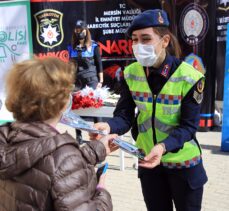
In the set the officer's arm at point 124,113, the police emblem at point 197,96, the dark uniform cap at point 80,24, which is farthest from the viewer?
the dark uniform cap at point 80,24

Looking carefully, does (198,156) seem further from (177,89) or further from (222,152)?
(222,152)

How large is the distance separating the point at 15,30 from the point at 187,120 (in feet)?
19.1

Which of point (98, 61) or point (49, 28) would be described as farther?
point (49, 28)

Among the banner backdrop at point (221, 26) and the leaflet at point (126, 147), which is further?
the banner backdrop at point (221, 26)

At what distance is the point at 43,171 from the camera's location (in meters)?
1.38

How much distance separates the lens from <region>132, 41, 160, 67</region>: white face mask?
2.20 metres

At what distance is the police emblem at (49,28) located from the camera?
7562 millimetres

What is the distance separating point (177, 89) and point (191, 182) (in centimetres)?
55

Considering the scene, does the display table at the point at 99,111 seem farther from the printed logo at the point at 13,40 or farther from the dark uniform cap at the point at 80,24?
the printed logo at the point at 13,40

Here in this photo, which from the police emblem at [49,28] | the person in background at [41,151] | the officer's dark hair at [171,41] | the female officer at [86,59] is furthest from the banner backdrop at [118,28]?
the person in background at [41,151]

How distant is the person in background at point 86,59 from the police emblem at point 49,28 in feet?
3.04

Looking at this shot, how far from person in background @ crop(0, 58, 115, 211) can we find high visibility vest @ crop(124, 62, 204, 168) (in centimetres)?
69

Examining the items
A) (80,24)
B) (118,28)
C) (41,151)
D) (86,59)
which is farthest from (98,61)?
(41,151)

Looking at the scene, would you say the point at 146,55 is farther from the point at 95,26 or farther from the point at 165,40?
the point at 95,26
